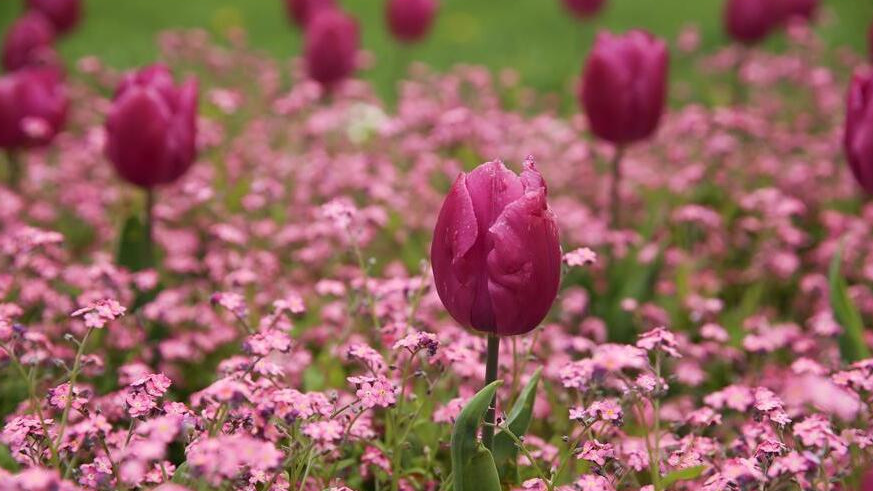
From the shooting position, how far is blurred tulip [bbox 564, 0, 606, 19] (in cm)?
586

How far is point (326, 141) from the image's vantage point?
4.93 meters

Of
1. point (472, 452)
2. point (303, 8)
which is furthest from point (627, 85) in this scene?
point (303, 8)

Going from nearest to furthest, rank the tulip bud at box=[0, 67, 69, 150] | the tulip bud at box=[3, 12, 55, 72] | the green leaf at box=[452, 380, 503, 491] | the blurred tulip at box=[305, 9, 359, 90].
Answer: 1. the green leaf at box=[452, 380, 503, 491]
2. the tulip bud at box=[0, 67, 69, 150]
3. the blurred tulip at box=[305, 9, 359, 90]
4. the tulip bud at box=[3, 12, 55, 72]

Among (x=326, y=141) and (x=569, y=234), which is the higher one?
(x=569, y=234)

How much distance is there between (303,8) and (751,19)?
2.68m

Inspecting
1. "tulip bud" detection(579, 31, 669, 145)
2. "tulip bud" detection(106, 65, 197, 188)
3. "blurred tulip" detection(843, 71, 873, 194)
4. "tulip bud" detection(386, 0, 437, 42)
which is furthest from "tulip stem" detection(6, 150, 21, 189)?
"blurred tulip" detection(843, 71, 873, 194)

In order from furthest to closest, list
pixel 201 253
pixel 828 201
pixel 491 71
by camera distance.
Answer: pixel 491 71
pixel 828 201
pixel 201 253

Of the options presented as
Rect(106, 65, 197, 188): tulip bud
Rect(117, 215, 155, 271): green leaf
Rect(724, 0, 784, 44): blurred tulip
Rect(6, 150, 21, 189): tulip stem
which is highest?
Rect(724, 0, 784, 44): blurred tulip

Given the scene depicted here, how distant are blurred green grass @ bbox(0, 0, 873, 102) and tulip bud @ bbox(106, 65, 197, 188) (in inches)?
143

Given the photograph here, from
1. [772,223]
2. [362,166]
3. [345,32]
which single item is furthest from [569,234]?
[345,32]

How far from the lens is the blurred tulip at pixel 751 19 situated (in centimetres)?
500

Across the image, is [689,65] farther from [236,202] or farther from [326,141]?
[236,202]

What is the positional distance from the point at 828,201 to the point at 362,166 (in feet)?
6.06

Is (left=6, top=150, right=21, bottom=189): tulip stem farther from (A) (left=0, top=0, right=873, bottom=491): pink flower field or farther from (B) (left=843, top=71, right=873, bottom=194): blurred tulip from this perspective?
(B) (left=843, top=71, right=873, bottom=194): blurred tulip
